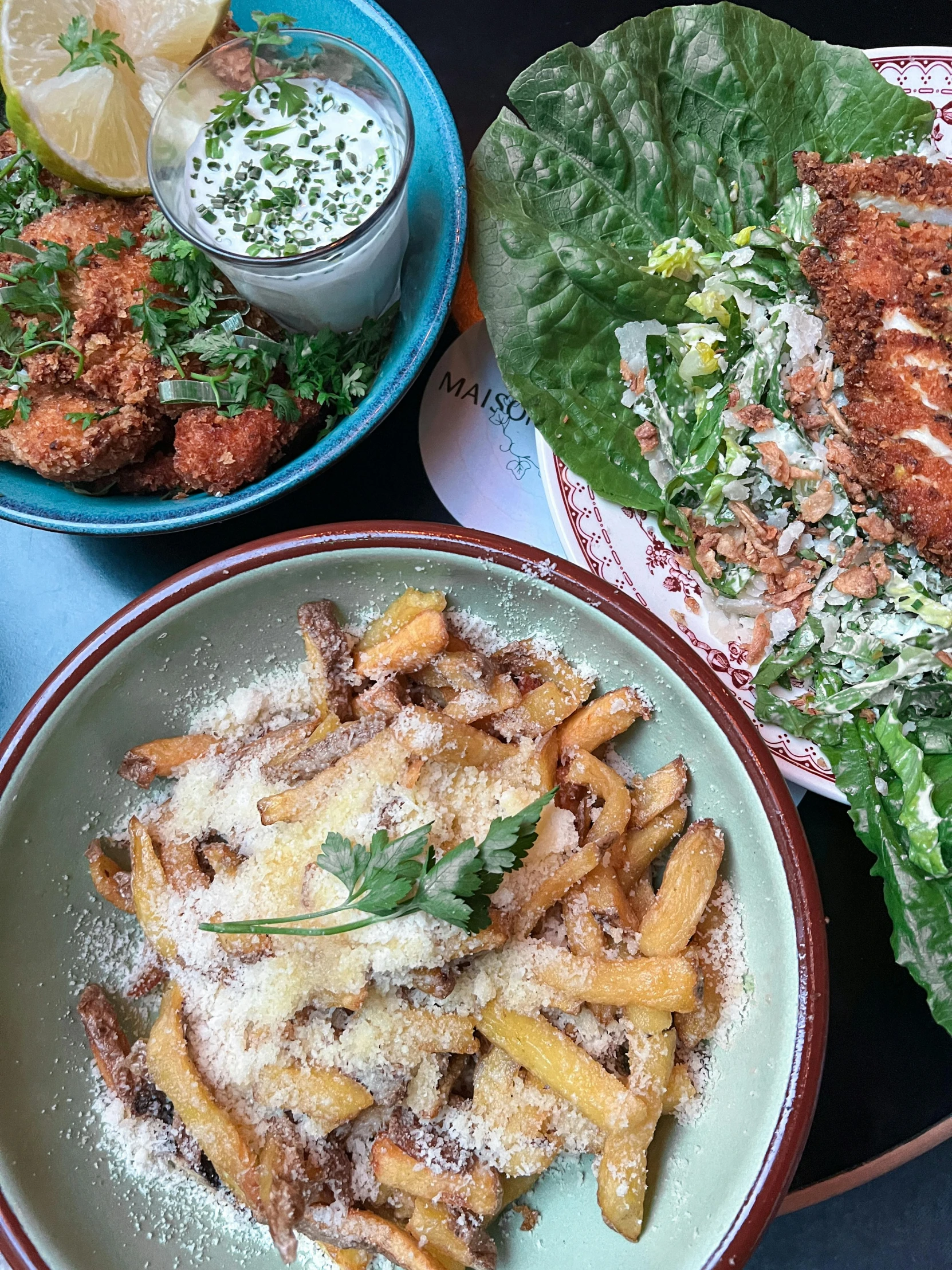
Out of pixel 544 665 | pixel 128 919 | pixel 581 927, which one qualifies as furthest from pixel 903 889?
pixel 128 919

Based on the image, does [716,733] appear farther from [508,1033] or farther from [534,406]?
[534,406]

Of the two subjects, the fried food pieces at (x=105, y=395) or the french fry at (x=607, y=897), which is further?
the fried food pieces at (x=105, y=395)

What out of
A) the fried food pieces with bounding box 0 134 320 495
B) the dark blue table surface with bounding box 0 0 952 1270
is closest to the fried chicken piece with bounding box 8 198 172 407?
the fried food pieces with bounding box 0 134 320 495

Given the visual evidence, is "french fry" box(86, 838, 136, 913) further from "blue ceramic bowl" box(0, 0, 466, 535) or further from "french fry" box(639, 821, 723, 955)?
"french fry" box(639, 821, 723, 955)

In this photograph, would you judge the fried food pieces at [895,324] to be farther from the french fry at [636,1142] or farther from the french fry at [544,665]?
the french fry at [636,1142]

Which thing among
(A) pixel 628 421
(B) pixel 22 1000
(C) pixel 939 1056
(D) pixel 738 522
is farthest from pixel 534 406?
(C) pixel 939 1056

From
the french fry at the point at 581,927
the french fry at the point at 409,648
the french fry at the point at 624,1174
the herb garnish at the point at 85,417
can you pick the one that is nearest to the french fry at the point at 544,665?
the french fry at the point at 409,648

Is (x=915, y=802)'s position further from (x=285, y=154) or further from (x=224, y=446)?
(x=285, y=154)
